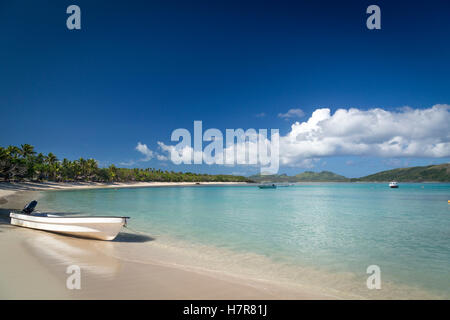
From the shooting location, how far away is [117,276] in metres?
7.97

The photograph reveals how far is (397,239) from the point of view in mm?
15688

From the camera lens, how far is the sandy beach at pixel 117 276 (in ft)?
21.8

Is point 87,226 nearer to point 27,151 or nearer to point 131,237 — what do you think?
point 131,237

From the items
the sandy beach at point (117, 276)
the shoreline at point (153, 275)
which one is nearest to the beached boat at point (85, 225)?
the shoreline at point (153, 275)

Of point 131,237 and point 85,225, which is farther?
point 131,237

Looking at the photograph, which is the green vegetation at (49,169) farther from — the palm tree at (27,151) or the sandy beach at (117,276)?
the sandy beach at (117,276)

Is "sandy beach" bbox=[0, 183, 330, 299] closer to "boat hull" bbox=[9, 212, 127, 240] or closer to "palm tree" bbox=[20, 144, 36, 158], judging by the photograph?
"boat hull" bbox=[9, 212, 127, 240]

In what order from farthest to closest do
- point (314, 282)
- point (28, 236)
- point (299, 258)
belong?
1. point (28, 236)
2. point (299, 258)
3. point (314, 282)

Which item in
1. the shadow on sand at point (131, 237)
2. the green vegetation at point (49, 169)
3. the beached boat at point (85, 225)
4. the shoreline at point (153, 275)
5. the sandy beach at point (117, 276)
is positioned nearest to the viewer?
the sandy beach at point (117, 276)

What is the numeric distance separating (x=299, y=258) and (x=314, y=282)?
2.96m

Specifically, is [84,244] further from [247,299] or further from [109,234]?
[247,299]

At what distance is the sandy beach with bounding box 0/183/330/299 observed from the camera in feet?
Result: 21.8

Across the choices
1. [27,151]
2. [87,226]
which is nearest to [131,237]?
[87,226]

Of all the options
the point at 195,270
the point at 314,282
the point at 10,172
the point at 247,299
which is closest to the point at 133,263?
the point at 195,270
